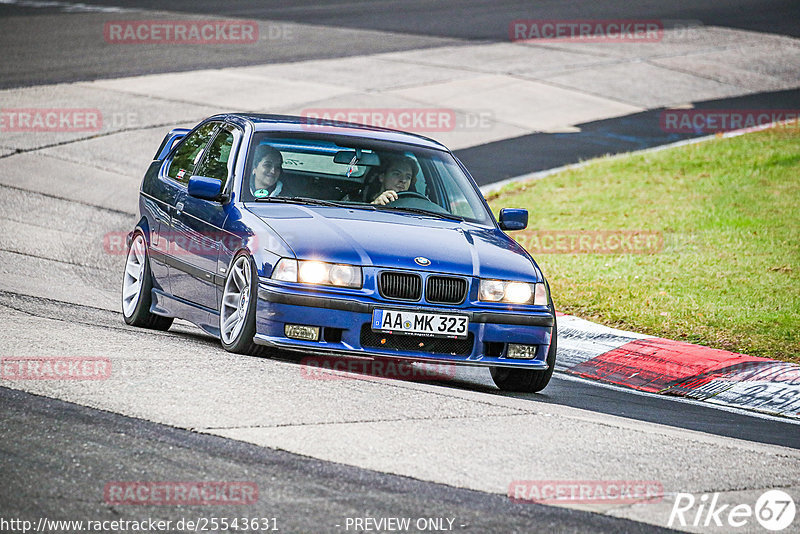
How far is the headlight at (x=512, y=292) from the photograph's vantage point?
302 inches

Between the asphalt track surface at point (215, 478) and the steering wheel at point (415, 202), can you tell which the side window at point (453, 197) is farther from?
the asphalt track surface at point (215, 478)

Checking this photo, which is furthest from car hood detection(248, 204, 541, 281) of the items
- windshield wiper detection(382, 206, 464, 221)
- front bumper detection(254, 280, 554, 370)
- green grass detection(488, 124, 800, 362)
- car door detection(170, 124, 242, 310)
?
green grass detection(488, 124, 800, 362)

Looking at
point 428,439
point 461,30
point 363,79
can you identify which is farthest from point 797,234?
point 461,30

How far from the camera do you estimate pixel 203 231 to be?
8484mm

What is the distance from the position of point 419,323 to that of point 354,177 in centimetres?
166

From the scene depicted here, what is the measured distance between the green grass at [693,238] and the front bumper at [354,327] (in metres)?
3.06

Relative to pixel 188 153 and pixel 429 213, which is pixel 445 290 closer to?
pixel 429 213

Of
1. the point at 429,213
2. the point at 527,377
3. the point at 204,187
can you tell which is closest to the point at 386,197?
the point at 429,213

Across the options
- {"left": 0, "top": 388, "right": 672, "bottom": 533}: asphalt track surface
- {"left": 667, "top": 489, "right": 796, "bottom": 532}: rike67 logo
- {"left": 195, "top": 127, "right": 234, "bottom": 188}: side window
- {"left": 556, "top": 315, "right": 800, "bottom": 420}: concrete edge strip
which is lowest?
{"left": 556, "top": 315, "right": 800, "bottom": 420}: concrete edge strip

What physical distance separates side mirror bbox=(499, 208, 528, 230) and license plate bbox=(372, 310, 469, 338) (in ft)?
5.05

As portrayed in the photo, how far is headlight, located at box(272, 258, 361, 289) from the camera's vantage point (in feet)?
24.5

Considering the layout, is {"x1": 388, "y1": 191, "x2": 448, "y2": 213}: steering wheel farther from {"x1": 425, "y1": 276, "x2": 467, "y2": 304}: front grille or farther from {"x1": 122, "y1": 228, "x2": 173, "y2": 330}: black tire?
{"x1": 122, "y1": 228, "x2": 173, "y2": 330}: black tire

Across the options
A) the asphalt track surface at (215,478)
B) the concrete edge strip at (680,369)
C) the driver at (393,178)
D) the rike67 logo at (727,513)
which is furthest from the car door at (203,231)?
the rike67 logo at (727,513)

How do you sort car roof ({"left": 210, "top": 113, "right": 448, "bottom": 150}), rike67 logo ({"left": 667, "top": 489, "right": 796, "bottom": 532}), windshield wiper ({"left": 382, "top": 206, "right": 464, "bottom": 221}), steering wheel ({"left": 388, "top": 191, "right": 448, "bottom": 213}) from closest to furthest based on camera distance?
1. rike67 logo ({"left": 667, "top": 489, "right": 796, "bottom": 532})
2. windshield wiper ({"left": 382, "top": 206, "right": 464, "bottom": 221})
3. steering wheel ({"left": 388, "top": 191, "right": 448, "bottom": 213})
4. car roof ({"left": 210, "top": 113, "right": 448, "bottom": 150})
